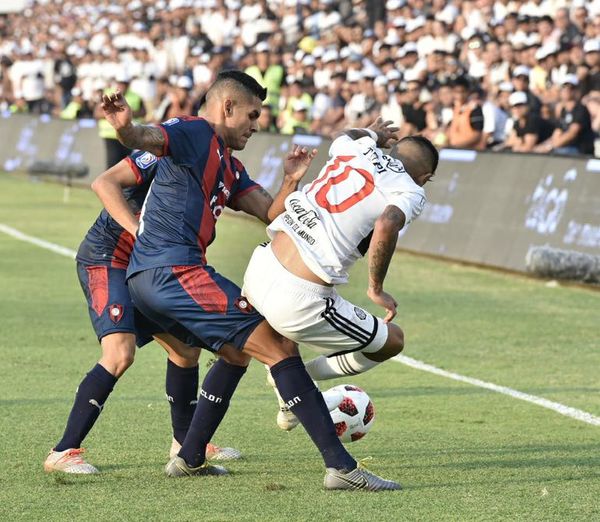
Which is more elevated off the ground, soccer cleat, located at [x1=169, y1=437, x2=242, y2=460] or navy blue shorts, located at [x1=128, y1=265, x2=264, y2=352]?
navy blue shorts, located at [x1=128, y1=265, x2=264, y2=352]

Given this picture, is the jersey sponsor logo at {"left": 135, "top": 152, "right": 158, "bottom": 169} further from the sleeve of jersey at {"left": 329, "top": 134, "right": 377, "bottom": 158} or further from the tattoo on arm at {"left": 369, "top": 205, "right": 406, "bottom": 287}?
the tattoo on arm at {"left": 369, "top": 205, "right": 406, "bottom": 287}

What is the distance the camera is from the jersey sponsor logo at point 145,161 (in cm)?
702

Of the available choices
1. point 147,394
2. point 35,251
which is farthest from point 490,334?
point 35,251

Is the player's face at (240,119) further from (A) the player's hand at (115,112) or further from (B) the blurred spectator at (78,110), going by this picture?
(B) the blurred spectator at (78,110)

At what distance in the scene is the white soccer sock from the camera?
22.2ft

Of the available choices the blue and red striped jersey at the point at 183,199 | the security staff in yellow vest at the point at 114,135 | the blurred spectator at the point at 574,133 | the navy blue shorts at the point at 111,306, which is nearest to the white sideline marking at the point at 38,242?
the security staff in yellow vest at the point at 114,135

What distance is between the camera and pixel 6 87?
126ft

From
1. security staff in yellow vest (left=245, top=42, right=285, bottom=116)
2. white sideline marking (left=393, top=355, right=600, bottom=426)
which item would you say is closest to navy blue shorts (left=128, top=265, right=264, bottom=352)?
white sideline marking (left=393, top=355, right=600, bottom=426)

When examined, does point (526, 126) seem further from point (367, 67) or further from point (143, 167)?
point (143, 167)

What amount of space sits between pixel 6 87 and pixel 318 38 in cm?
1315

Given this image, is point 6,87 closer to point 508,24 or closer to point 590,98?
point 508,24

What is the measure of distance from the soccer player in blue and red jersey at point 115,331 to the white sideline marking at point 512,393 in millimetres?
2510

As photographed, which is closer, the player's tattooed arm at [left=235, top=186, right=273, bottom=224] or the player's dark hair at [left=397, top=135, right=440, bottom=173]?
the player's dark hair at [left=397, top=135, right=440, bottom=173]

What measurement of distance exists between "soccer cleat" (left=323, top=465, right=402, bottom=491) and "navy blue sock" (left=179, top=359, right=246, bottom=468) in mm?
684
